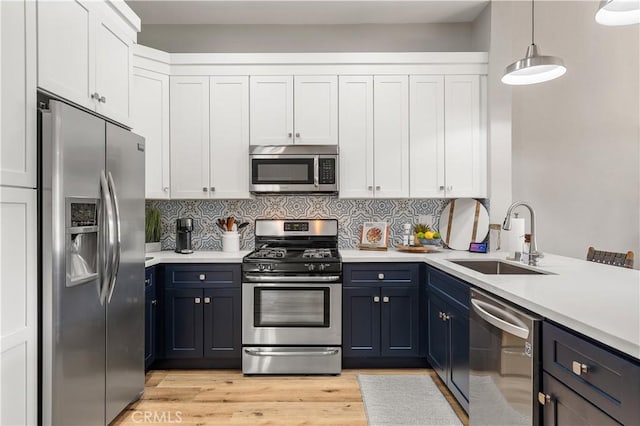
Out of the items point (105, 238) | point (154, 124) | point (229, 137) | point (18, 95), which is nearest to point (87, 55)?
point (18, 95)

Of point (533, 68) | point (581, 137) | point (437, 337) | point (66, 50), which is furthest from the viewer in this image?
point (581, 137)

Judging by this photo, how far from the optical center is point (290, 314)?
9.70 feet

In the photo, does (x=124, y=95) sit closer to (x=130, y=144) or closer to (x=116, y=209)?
(x=130, y=144)

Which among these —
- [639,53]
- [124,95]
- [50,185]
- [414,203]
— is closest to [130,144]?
[124,95]

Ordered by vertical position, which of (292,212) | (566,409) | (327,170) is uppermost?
Answer: (327,170)

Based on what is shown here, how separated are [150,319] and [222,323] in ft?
1.70

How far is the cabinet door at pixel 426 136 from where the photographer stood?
3352 mm

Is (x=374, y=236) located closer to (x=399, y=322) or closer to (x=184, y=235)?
(x=399, y=322)

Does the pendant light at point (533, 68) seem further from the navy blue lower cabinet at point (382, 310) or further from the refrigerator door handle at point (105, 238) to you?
A: the refrigerator door handle at point (105, 238)

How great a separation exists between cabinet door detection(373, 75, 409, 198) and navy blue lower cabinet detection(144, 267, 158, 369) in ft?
6.30

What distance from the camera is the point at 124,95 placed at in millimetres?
2438

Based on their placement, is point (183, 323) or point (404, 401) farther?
point (183, 323)

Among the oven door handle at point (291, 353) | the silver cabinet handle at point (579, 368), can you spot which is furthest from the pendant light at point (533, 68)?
the oven door handle at point (291, 353)

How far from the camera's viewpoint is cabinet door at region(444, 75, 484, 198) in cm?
335
